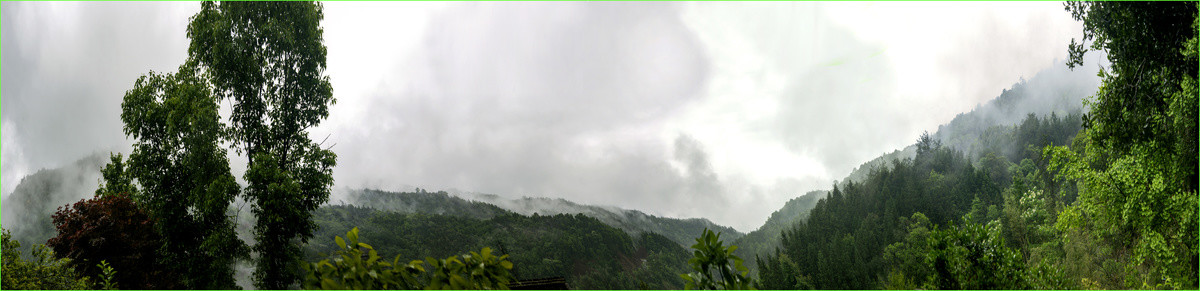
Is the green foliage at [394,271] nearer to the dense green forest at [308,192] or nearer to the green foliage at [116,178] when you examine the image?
the dense green forest at [308,192]

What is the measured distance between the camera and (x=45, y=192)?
101 metres

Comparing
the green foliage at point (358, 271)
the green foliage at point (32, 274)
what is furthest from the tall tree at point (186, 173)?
the green foliage at point (358, 271)

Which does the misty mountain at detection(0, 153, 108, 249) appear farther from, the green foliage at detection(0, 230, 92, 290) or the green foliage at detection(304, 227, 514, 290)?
the green foliage at detection(304, 227, 514, 290)

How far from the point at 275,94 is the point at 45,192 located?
388 ft

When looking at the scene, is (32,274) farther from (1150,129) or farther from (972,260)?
(1150,129)

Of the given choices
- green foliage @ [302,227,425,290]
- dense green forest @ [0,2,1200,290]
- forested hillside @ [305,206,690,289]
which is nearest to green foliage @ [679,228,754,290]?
dense green forest @ [0,2,1200,290]

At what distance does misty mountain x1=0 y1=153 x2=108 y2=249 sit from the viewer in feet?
265

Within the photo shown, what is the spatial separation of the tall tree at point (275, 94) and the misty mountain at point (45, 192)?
80.9 meters

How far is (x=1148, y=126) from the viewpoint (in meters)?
10.3

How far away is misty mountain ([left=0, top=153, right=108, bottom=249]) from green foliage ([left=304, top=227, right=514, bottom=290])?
311ft

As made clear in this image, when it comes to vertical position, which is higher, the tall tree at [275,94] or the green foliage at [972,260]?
the tall tree at [275,94]

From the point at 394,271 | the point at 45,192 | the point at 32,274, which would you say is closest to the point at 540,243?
the point at 45,192

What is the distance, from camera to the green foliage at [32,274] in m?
11.3

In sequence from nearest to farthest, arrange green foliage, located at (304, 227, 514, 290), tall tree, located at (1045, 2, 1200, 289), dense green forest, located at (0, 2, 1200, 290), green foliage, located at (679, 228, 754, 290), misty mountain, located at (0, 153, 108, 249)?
green foliage, located at (304, 227, 514, 290) < green foliage, located at (679, 228, 754, 290) < dense green forest, located at (0, 2, 1200, 290) < tall tree, located at (1045, 2, 1200, 289) < misty mountain, located at (0, 153, 108, 249)
